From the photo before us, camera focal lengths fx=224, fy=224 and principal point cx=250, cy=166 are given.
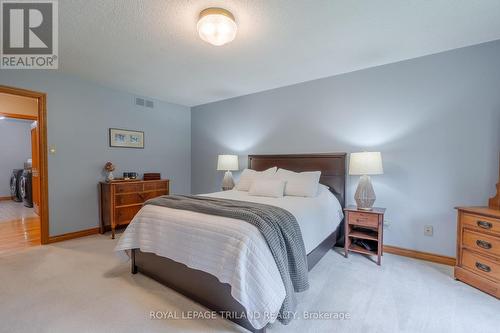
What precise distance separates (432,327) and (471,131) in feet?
7.02

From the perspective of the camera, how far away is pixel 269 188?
3.05 meters

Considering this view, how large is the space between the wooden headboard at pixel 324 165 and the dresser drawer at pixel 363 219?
43 cm

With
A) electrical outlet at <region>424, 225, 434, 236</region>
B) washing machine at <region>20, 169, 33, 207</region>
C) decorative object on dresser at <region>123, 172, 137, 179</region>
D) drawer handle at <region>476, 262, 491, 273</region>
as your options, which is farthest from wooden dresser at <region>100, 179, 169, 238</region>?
drawer handle at <region>476, 262, 491, 273</region>

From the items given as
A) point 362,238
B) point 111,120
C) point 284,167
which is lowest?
point 362,238

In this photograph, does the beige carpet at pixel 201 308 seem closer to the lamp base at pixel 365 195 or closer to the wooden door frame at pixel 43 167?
the wooden door frame at pixel 43 167

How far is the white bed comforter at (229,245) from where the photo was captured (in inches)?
58.4

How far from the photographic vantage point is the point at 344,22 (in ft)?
6.82

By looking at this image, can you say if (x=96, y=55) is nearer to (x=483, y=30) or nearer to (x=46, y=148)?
(x=46, y=148)

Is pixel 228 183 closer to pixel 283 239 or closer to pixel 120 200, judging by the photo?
pixel 120 200

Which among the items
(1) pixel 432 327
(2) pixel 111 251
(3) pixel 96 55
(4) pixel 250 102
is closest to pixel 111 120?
(3) pixel 96 55

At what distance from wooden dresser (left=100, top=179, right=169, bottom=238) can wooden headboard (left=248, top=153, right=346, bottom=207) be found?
2.26 m

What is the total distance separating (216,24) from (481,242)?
10.3 feet

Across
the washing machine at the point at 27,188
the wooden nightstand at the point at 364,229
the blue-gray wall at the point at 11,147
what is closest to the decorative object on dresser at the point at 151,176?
the wooden nightstand at the point at 364,229

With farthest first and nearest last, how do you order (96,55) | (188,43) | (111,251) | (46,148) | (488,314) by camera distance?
(46,148) < (111,251) < (96,55) < (188,43) < (488,314)
